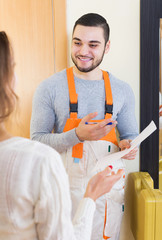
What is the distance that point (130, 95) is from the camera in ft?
5.22

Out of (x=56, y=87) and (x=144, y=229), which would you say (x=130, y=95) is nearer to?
(x=56, y=87)

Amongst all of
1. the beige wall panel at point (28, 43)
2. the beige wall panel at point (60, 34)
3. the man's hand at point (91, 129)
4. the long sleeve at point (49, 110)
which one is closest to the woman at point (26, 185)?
the man's hand at point (91, 129)

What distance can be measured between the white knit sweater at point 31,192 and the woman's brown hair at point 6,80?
7cm

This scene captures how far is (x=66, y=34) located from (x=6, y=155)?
1.41 m

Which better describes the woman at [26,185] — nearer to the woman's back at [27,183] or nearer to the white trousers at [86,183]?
the woman's back at [27,183]

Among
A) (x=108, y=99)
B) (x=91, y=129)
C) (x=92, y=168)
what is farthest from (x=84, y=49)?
(x=92, y=168)

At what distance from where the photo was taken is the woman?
63 centimetres

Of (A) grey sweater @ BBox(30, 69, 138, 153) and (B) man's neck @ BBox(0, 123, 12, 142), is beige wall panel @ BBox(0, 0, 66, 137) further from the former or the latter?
(B) man's neck @ BBox(0, 123, 12, 142)

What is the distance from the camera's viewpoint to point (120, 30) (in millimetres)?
1867

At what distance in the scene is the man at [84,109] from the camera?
1425 mm

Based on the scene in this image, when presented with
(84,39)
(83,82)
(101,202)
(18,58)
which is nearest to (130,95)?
(83,82)

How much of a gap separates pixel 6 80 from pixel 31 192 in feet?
0.85

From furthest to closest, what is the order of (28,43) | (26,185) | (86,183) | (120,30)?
1. (120,30)
2. (28,43)
3. (86,183)
4. (26,185)

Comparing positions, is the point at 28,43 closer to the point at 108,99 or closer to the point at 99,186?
the point at 108,99
